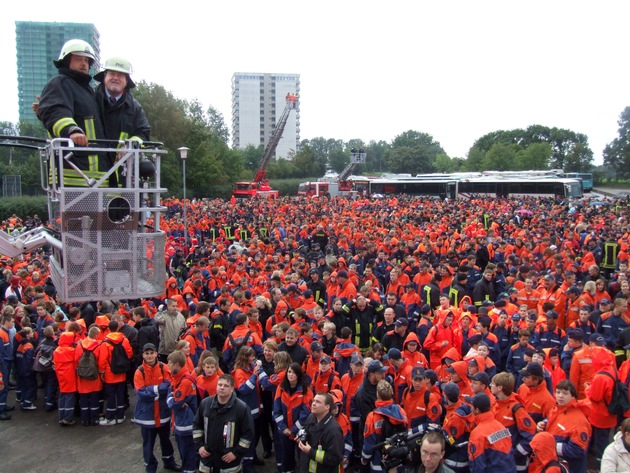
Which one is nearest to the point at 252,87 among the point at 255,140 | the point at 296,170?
the point at 255,140

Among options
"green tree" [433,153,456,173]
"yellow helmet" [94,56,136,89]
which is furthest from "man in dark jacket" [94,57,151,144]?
A: "green tree" [433,153,456,173]

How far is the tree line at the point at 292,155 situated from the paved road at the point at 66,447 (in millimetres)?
30977

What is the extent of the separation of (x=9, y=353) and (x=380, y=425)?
20.9ft

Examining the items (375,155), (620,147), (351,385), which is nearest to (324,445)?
(351,385)

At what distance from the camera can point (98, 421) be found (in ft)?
26.9

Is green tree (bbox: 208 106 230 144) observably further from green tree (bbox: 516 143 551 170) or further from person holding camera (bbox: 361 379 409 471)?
person holding camera (bbox: 361 379 409 471)

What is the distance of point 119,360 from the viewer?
782 centimetres

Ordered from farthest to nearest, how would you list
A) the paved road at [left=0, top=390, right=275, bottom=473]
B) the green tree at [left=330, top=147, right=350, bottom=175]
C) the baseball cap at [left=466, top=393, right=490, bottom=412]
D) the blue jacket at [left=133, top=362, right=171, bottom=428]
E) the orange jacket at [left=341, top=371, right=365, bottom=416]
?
the green tree at [left=330, top=147, right=350, bottom=175], the paved road at [left=0, top=390, right=275, bottom=473], the blue jacket at [left=133, top=362, right=171, bottom=428], the orange jacket at [left=341, top=371, right=365, bottom=416], the baseball cap at [left=466, top=393, right=490, bottom=412]

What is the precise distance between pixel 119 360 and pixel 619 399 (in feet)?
22.2

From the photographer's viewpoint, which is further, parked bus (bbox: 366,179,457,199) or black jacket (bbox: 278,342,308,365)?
parked bus (bbox: 366,179,457,199)

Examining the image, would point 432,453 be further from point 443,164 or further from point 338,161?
point 443,164

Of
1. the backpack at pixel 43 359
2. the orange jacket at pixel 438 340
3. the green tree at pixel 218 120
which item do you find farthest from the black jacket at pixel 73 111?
the green tree at pixel 218 120

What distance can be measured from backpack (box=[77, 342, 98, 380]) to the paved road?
36.3 inches

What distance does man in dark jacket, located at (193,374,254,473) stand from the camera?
532 cm
